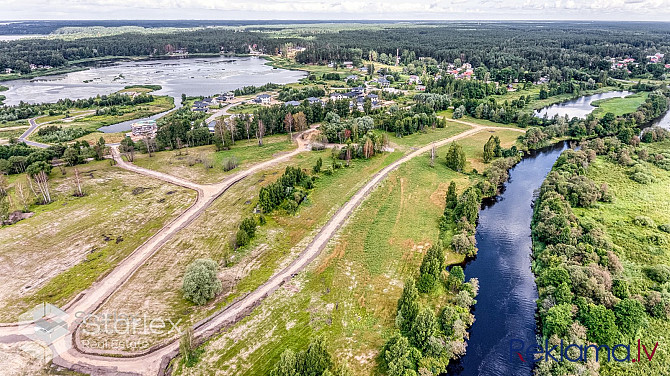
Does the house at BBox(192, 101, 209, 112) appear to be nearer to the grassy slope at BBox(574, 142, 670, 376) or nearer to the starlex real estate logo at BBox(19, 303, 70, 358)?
the starlex real estate logo at BBox(19, 303, 70, 358)

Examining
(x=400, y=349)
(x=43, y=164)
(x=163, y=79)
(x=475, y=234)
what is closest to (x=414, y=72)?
(x=163, y=79)

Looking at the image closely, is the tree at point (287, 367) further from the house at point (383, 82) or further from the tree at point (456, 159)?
the house at point (383, 82)

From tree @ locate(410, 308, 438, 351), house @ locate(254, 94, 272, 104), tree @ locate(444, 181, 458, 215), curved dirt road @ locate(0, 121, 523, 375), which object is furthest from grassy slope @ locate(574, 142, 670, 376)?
house @ locate(254, 94, 272, 104)

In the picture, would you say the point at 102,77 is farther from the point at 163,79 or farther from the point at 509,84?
the point at 509,84

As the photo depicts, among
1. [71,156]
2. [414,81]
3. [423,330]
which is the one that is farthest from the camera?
[414,81]

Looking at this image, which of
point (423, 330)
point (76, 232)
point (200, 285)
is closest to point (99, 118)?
point (76, 232)

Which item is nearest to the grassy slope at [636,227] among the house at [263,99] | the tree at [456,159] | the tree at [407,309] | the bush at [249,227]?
the tree at [407,309]

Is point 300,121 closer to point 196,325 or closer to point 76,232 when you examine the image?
point 76,232
